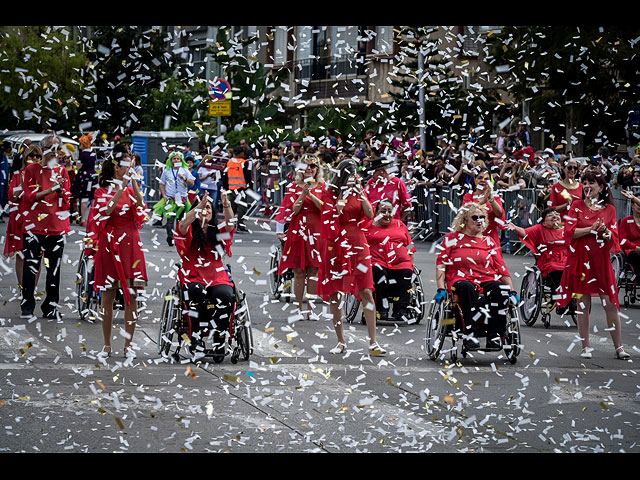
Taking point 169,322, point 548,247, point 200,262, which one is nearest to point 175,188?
point 548,247

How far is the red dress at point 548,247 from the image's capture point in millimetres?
14055

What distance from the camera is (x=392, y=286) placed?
45.2 ft

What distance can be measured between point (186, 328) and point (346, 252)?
6.12ft

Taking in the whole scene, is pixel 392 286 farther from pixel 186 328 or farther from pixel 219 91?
pixel 219 91

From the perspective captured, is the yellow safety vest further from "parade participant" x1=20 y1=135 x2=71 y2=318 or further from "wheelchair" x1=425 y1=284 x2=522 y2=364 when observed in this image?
"wheelchair" x1=425 y1=284 x2=522 y2=364

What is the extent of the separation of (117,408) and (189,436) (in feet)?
3.42

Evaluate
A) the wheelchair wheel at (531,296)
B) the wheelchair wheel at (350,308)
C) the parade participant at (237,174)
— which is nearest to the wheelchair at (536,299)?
the wheelchair wheel at (531,296)

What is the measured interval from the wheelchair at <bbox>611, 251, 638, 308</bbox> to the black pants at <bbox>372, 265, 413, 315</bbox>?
3642 mm

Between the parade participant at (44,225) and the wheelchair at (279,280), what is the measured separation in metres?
3.02

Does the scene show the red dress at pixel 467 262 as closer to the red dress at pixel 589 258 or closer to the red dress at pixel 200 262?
the red dress at pixel 589 258

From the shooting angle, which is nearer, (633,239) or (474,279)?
(474,279)

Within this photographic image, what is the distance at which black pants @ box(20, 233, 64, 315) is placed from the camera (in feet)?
43.6
